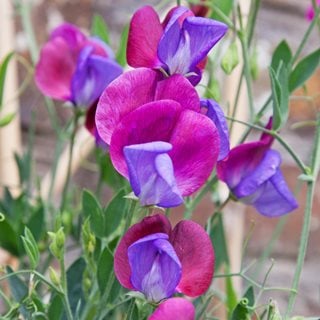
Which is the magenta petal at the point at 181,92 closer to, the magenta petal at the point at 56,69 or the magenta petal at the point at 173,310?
the magenta petal at the point at 173,310

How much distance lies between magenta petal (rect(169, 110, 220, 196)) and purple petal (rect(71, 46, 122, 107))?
0.23 metres

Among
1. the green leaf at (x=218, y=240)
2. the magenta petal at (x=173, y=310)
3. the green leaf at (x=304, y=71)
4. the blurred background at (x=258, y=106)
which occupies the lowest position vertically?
the blurred background at (x=258, y=106)

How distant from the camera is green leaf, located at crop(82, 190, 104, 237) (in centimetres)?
56

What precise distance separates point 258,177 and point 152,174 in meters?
0.16

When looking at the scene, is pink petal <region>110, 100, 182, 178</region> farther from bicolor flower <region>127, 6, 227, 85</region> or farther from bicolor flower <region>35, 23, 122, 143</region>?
bicolor flower <region>35, 23, 122, 143</region>

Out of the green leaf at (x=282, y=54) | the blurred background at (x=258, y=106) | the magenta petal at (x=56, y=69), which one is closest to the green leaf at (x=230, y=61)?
the green leaf at (x=282, y=54)

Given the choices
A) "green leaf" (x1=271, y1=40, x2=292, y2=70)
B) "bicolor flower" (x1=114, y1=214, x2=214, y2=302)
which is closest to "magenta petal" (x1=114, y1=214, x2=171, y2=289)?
"bicolor flower" (x1=114, y1=214, x2=214, y2=302)

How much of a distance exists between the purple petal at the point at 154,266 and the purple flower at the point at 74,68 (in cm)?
24

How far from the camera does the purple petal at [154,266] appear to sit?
416 millimetres

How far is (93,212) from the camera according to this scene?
57 centimetres

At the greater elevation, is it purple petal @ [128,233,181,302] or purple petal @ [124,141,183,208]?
purple petal @ [124,141,183,208]

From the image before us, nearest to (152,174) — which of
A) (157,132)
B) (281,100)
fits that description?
(157,132)

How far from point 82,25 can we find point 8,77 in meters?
0.35

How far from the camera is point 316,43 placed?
58.9 inches
